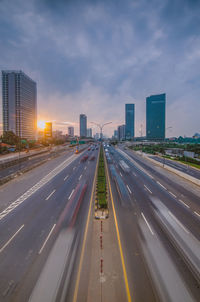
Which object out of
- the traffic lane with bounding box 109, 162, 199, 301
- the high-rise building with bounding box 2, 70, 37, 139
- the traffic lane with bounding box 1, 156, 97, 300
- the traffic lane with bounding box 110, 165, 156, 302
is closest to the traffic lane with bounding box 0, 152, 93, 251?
the traffic lane with bounding box 1, 156, 97, 300

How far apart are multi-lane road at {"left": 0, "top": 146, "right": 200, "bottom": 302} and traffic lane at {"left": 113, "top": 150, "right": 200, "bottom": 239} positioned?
0.33ft

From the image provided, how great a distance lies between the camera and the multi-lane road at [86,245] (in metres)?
6.95

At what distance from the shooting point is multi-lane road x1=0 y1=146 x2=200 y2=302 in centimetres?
695

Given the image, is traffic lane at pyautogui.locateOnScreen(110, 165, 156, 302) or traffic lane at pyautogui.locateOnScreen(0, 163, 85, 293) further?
traffic lane at pyautogui.locateOnScreen(0, 163, 85, 293)

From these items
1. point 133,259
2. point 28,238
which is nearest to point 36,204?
point 28,238

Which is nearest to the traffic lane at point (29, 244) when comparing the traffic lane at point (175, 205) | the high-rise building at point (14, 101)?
the traffic lane at point (175, 205)

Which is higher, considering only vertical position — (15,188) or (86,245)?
(15,188)

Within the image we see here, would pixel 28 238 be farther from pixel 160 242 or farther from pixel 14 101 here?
pixel 14 101

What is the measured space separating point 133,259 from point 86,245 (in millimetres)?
3556

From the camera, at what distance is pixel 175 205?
1595 cm

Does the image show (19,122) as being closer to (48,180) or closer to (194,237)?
(48,180)

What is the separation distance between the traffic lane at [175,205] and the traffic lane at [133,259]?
16.1ft

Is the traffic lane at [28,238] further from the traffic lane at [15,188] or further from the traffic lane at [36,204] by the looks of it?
the traffic lane at [15,188]

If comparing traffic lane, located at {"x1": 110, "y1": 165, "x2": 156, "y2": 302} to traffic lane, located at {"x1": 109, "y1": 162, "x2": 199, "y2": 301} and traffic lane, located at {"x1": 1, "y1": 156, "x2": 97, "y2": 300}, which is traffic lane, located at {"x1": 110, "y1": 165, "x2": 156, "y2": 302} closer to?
traffic lane, located at {"x1": 109, "y1": 162, "x2": 199, "y2": 301}
